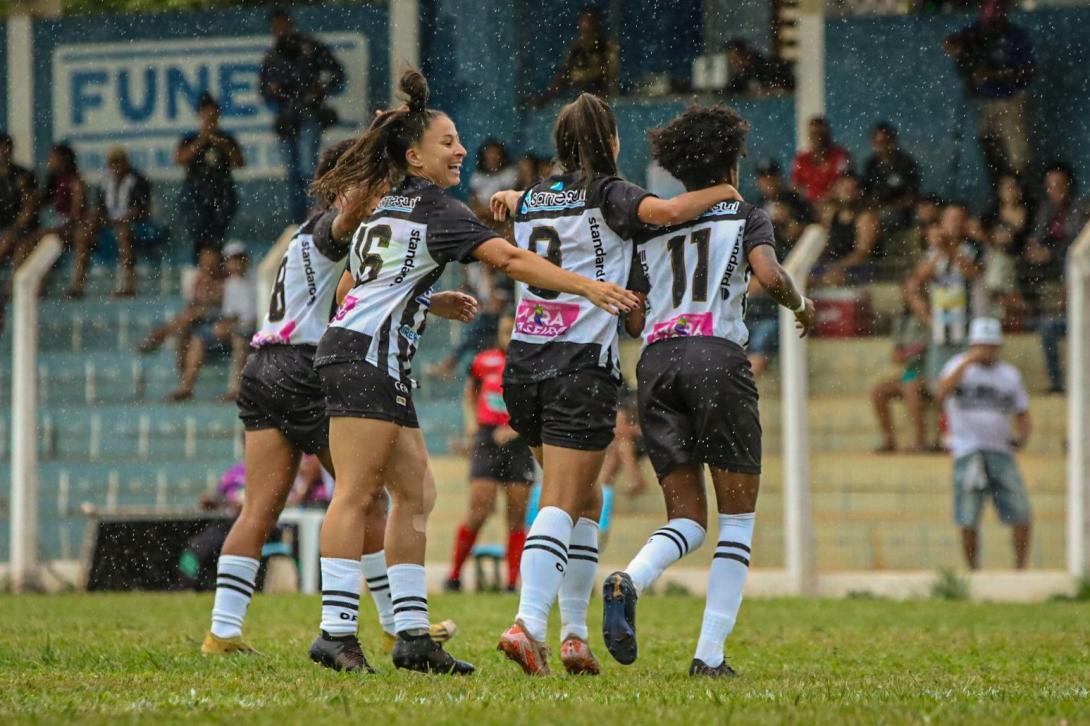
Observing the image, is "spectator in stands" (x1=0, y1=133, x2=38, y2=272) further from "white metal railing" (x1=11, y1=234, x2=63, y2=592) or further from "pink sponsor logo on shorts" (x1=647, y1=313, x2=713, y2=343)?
"pink sponsor logo on shorts" (x1=647, y1=313, x2=713, y2=343)

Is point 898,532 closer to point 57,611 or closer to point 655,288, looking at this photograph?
point 57,611

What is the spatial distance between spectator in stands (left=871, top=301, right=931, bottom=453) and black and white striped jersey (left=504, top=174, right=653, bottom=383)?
823 cm

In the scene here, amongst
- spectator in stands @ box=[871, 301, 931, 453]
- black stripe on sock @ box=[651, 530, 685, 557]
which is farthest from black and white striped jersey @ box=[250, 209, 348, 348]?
spectator in stands @ box=[871, 301, 931, 453]

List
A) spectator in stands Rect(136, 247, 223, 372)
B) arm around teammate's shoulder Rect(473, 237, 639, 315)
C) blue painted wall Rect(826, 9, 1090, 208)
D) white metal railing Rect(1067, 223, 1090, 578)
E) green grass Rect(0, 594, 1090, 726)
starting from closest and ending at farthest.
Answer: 1. green grass Rect(0, 594, 1090, 726)
2. arm around teammate's shoulder Rect(473, 237, 639, 315)
3. white metal railing Rect(1067, 223, 1090, 578)
4. spectator in stands Rect(136, 247, 223, 372)
5. blue painted wall Rect(826, 9, 1090, 208)

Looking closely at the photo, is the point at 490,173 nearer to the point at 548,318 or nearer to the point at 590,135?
the point at 590,135

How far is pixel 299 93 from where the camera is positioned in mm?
20719

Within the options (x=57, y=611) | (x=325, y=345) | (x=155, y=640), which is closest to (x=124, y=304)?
(x=57, y=611)

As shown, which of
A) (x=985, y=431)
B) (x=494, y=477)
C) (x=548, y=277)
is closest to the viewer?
(x=548, y=277)

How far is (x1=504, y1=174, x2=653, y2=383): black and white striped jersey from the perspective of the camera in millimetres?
7016

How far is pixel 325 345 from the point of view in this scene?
692 centimetres

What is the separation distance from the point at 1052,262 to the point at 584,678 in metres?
9.21

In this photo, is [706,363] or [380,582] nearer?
[706,363]

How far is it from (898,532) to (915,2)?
27.5ft

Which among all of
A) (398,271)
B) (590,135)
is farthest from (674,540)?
(590,135)
